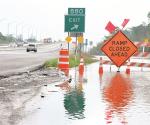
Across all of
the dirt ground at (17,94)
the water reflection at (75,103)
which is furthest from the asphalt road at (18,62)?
the water reflection at (75,103)

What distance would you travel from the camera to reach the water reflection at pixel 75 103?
11.9 metres

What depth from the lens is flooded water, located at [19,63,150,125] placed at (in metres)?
11.2

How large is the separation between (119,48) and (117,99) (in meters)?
13.8

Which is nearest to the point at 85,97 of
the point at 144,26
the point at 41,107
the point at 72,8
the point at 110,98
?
the point at 110,98

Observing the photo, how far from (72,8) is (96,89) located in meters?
14.4

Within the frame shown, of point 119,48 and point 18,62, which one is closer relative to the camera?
point 119,48

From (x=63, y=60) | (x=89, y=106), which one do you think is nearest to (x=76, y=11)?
(x=63, y=60)

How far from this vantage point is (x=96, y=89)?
59.6 feet

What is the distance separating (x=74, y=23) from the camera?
3184cm

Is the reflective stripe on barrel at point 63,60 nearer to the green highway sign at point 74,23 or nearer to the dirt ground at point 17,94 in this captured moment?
the dirt ground at point 17,94

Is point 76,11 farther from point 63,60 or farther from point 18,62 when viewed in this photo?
point 18,62

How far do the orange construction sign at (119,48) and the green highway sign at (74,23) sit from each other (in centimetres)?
307

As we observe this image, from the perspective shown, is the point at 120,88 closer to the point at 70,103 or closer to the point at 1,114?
the point at 70,103

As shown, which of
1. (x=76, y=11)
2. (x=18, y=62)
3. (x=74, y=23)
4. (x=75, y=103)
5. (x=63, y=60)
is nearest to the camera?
(x=75, y=103)
